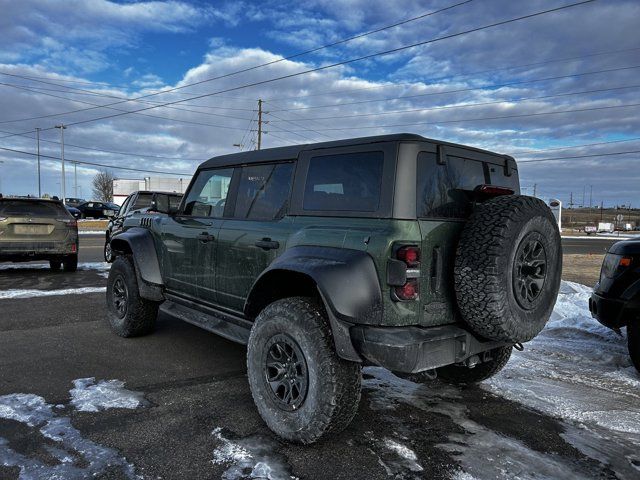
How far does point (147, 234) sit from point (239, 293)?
6.14 ft

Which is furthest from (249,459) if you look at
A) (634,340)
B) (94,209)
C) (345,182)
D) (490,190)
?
(94,209)

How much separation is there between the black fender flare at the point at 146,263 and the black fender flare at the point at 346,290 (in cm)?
249

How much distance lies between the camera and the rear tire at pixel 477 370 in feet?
12.6

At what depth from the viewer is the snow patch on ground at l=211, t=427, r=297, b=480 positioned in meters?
2.69

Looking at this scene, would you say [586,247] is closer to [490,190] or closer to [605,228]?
[490,190]

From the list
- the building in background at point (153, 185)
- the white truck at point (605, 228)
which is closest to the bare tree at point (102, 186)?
the building in background at point (153, 185)

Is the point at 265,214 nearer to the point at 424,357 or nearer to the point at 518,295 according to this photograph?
the point at 424,357

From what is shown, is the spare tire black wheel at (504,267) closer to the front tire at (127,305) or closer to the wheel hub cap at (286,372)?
the wheel hub cap at (286,372)

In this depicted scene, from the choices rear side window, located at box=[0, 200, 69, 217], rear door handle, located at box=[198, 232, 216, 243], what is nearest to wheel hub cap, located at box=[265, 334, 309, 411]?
rear door handle, located at box=[198, 232, 216, 243]

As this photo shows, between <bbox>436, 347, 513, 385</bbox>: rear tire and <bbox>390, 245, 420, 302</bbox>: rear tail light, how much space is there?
1340 millimetres

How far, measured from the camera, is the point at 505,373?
4578 millimetres

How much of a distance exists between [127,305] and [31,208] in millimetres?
5956

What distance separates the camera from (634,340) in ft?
14.3

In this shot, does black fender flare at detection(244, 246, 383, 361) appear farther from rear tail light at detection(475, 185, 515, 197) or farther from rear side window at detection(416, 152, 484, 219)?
rear tail light at detection(475, 185, 515, 197)
